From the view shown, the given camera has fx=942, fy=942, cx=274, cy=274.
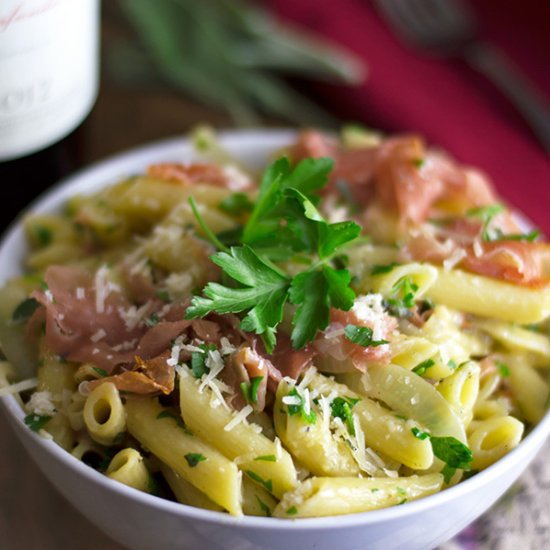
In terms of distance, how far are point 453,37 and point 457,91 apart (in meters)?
0.26

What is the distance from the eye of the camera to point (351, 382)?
1632 mm

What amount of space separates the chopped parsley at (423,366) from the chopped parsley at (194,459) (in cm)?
40

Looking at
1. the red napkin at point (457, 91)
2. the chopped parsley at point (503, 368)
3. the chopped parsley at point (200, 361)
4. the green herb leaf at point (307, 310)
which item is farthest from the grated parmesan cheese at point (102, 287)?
the red napkin at point (457, 91)

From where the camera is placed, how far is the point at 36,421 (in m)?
1.59

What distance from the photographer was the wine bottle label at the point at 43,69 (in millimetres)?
1915

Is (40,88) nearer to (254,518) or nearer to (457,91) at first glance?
(254,518)

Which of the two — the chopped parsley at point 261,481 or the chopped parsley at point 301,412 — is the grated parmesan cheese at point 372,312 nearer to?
the chopped parsley at point 301,412

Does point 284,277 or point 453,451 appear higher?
point 284,277

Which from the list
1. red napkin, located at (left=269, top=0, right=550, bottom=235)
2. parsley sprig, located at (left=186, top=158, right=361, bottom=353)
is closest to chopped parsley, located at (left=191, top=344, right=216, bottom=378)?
parsley sprig, located at (left=186, top=158, right=361, bottom=353)

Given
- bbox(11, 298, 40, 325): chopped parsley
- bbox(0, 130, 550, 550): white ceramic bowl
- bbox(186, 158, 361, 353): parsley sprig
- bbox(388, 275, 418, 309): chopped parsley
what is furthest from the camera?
bbox(11, 298, 40, 325): chopped parsley

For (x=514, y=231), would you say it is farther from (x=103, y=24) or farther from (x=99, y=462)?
(x=103, y=24)

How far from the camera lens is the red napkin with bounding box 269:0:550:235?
2748 millimetres

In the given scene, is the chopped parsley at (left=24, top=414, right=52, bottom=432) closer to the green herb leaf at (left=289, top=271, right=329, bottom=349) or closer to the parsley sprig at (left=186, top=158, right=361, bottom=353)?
the parsley sprig at (left=186, top=158, right=361, bottom=353)

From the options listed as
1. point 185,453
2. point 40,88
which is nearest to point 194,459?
point 185,453
